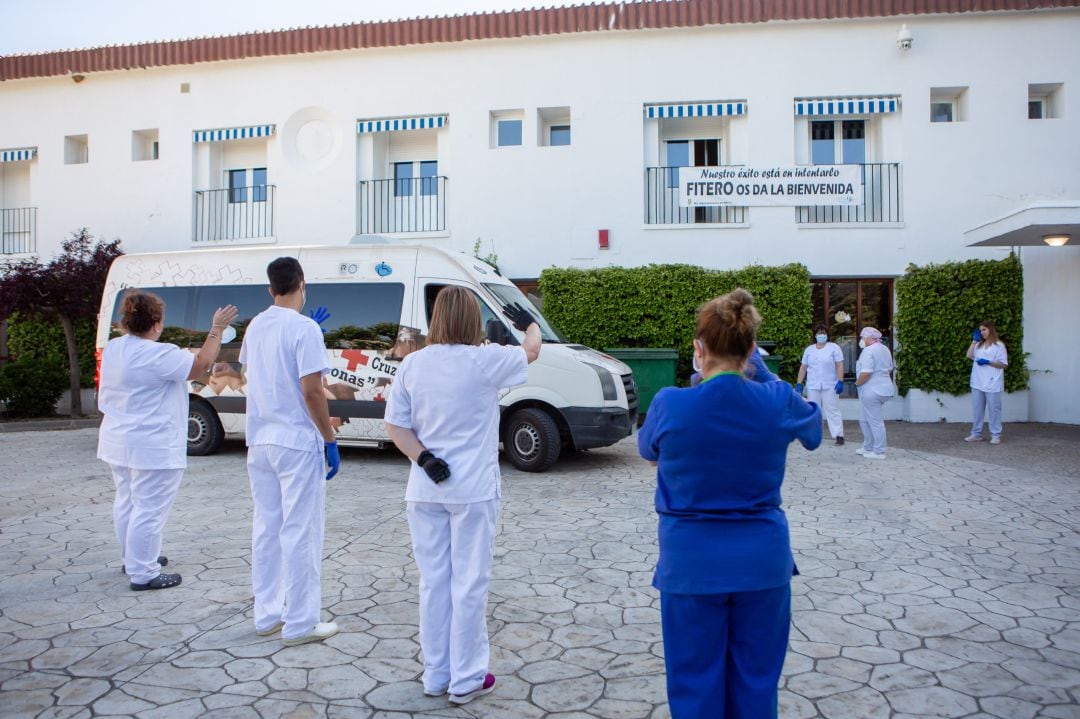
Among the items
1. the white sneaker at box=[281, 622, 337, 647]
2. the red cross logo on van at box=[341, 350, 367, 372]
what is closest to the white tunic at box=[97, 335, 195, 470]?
the white sneaker at box=[281, 622, 337, 647]

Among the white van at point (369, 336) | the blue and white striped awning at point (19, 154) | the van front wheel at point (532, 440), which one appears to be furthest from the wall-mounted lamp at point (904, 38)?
the blue and white striped awning at point (19, 154)

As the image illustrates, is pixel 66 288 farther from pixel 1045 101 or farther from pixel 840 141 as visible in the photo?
pixel 1045 101

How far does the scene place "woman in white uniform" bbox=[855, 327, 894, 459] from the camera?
32.3 ft

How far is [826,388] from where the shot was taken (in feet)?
36.0

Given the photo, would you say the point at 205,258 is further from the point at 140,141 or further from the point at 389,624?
the point at 140,141

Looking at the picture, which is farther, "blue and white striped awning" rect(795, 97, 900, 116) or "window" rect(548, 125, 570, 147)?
"window" rect(548, 125, 570, 147)

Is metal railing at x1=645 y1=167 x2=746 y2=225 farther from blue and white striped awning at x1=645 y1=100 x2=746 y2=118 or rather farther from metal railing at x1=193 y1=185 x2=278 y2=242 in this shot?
metal railing at x1=193 y1=185 x2=278 y2=242

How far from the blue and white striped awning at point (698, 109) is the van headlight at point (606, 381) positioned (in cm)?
791

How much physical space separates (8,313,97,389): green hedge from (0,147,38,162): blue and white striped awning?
3834 millimetres

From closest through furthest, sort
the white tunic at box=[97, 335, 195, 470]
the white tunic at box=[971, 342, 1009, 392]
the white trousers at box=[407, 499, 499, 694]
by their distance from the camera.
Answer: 1. the white trousers at box=[407, 499, 499, 694]
2. the white tunic at box=[97, 335, 195, 470]
3. the white tunic at box=[971, 342, 1009, 392]

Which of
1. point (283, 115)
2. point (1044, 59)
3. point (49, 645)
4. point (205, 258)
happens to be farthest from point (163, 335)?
point (1044, 59)

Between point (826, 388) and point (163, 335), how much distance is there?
30.1 feet

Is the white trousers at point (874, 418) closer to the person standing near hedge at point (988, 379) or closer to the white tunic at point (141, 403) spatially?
the person standing near hedge at point (988, 379)

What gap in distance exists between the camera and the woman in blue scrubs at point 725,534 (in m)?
2.40
